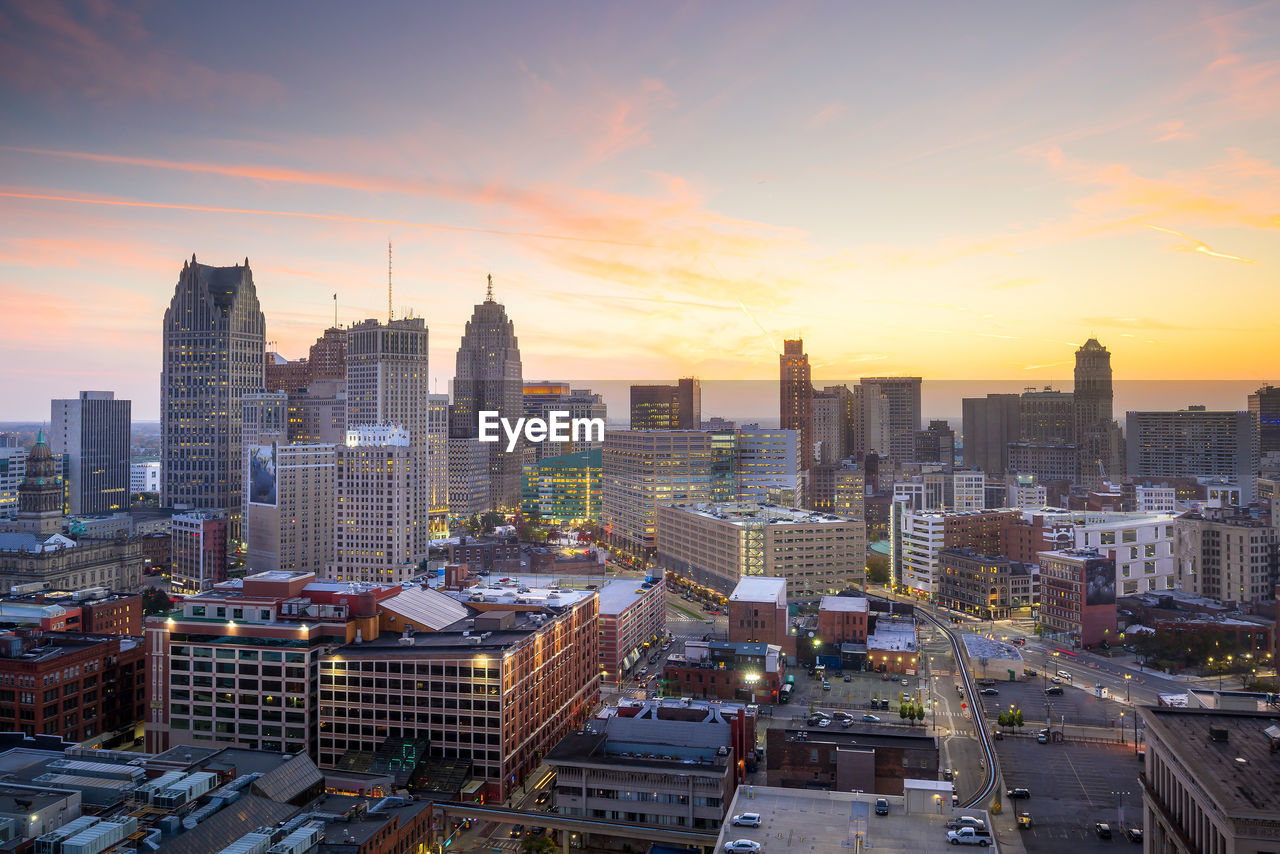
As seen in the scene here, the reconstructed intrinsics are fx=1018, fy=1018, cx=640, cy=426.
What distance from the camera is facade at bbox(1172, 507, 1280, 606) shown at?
289 feet

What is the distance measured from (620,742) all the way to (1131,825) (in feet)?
75.2

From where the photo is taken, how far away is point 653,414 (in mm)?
181375

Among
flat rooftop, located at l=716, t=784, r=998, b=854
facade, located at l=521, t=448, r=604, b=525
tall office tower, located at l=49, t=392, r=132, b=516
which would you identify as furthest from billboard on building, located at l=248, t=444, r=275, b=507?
flat rooftop, located at l=716, t=784, r=998, b=854

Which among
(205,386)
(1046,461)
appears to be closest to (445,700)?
(205,386)

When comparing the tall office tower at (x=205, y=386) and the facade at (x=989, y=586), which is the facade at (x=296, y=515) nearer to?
the tall office tower at (x=205, y=386)

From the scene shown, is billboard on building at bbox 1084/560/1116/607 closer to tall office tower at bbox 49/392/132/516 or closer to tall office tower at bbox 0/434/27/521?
tall office tower at bbox 49/392/132/516

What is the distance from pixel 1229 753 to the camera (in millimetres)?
29156

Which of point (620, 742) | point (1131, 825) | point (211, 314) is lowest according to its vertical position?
point (1131, 825)

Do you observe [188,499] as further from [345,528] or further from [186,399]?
[345,528]

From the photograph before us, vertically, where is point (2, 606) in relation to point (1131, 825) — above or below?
above

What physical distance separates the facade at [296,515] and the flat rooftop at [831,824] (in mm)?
73659

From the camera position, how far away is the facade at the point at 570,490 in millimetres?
155750

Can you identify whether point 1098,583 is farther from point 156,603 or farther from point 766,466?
point 156,603

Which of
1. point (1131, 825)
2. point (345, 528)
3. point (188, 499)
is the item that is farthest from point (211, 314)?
point (1131, 825)
